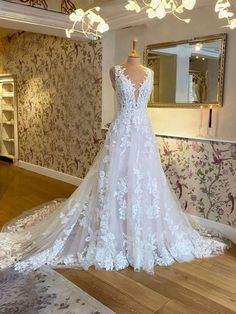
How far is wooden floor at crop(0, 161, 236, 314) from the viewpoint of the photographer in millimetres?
1880

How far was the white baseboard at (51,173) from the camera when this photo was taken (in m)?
4.59

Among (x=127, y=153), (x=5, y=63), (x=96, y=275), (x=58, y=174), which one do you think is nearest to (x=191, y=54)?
(x=127, y=153)

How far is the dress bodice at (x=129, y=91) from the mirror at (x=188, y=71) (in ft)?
2.58

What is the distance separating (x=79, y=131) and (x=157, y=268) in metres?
2.58

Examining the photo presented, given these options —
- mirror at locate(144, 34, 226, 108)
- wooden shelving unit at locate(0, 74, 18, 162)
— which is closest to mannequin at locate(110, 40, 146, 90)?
mirror at locate(144, 34, 226, 108)

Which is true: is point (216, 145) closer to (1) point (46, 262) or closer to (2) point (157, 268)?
(2) point (157, 268)

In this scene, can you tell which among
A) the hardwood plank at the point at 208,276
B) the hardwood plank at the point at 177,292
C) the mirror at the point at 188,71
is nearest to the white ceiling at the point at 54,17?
the mirror at the point at 188,71

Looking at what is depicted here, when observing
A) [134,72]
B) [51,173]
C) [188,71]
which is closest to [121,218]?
[134,72]

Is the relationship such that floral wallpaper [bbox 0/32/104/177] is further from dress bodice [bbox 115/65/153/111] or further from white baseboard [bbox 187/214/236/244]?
white baseboard [bbox 187/214/236/244]

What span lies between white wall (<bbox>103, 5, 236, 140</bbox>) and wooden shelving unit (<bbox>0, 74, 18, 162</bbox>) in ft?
9.63

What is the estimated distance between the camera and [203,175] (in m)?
2.96

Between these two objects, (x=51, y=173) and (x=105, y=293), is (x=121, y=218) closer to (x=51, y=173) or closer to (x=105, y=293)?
(x=105, y=293)

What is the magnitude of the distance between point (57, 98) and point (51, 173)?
3.96 feet

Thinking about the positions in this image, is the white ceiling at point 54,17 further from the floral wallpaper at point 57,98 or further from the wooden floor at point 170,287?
the wooden floor at point 170,287
